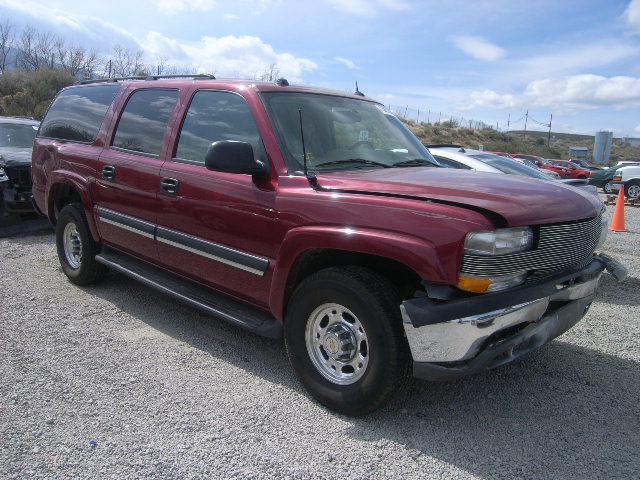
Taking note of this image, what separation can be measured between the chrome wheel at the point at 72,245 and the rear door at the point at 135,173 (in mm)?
678

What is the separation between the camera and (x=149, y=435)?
2797 mm

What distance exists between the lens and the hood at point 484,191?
2625 mm

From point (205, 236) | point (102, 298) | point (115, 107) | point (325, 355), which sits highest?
point (115, 107)

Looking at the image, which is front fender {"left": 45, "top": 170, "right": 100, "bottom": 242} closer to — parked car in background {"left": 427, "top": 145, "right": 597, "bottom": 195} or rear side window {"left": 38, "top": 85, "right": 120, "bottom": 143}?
rear side window {"left": 38, "top": 85, "right": 120, "bottom": 143}

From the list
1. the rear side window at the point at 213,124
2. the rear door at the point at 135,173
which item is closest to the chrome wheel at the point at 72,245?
the rear door at the point at 135,173

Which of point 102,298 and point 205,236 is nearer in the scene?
point 205,236

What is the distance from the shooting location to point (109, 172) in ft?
14.8

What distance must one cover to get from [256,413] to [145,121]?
262cm

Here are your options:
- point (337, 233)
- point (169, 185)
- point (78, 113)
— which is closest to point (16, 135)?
point (78, 113)

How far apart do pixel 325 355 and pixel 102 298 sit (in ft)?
9.26

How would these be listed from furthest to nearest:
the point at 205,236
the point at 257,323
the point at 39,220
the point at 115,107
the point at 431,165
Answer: the point at 39,220
the point at 115,107
the point at 431,165
the point at 205,236
the point at 257,323

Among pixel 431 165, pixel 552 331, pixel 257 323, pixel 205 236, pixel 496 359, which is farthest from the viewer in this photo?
pixel 431 165

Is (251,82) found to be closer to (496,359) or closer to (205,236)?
(205,236)

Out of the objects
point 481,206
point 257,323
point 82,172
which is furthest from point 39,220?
point 481,206
